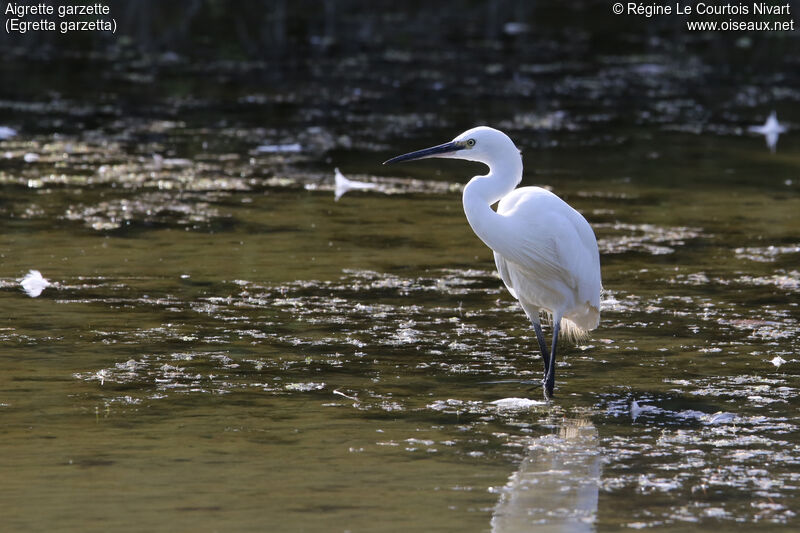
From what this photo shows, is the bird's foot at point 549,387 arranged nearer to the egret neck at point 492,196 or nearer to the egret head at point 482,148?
the egret neck at point 492,196

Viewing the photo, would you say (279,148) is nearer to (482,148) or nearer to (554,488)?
(482,148)

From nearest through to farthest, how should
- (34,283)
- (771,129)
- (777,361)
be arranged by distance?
1. (777,361)
2. (34,283)
3. (771,129)

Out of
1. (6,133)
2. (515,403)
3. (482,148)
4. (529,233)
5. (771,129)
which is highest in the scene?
(6,133)

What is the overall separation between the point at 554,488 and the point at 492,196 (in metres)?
1.52

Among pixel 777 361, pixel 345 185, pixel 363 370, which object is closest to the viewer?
pixel 363 370

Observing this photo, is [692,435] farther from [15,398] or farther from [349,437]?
[15,398]

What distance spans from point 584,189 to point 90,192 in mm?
3806

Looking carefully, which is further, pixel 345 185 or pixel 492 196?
pixel 345 185

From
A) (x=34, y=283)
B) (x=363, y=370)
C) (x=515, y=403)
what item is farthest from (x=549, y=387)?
(x=34, y=283)

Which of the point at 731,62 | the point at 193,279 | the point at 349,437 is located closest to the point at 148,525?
the point at 349,437

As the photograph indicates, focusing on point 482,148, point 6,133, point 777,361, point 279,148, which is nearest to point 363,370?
point 482,148

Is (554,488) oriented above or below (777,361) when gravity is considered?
below

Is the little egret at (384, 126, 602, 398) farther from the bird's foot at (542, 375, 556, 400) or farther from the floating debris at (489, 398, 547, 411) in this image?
the floating debris at (489, 398, 547, 411)

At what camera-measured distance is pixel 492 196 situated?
5324mm
